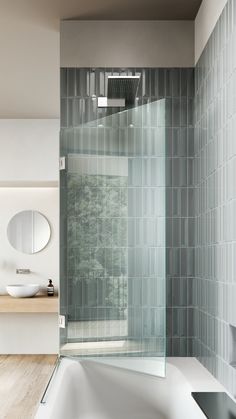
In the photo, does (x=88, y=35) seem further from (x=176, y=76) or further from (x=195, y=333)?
(x=195, y=333)

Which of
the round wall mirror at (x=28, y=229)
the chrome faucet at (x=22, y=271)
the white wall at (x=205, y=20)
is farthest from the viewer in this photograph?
the round wall mirror at (x=28, y=229)

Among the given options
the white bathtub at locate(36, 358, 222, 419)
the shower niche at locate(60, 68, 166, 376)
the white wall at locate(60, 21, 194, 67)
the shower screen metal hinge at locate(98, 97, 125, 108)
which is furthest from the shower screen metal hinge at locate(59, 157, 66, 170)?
the white bathtub at locate(36, 358, 222, 419)

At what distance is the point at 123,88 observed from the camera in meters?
4.21

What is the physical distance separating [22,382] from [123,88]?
3.09m

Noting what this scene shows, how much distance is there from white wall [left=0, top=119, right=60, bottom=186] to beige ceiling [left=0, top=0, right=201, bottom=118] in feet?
4.79

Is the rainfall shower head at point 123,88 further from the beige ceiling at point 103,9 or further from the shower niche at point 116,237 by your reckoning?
the beige ceiling at point 103,9

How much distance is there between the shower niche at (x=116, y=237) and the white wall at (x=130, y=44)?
23 centimetres

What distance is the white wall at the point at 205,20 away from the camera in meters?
3.38

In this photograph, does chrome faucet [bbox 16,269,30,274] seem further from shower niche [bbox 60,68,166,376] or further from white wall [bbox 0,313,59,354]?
shower niche [bbox 60,68,166,376]

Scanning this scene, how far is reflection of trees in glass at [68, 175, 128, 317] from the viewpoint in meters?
3.90

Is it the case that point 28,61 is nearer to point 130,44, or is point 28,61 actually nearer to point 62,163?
point 130,44

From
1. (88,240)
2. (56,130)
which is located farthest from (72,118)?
(56,130)

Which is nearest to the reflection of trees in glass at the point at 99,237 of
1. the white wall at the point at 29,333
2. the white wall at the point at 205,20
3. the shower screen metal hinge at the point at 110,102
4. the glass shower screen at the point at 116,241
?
the glass shower screen at the point at 116,241

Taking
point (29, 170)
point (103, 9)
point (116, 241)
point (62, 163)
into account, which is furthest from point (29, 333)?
point (103, 9)
